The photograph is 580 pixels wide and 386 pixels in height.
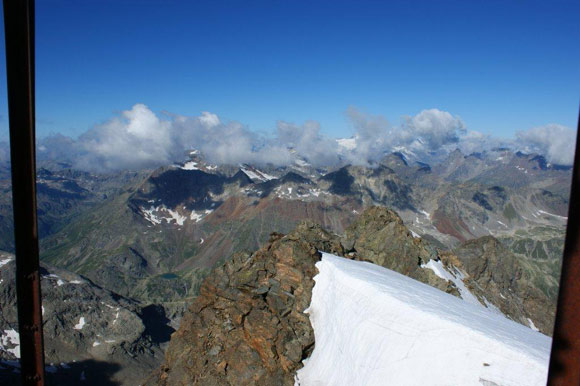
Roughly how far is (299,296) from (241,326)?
535 cm

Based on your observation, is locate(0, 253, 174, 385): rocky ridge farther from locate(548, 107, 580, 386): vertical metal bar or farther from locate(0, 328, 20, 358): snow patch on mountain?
locate(548, 107, 580, 386): vertical metal bar

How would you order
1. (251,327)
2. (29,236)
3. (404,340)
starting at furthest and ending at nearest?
(251,327)
(404,340)
(29,236)

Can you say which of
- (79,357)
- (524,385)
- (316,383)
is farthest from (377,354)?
(79,357)

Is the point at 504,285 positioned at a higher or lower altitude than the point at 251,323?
lower

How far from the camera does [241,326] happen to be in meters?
27.3

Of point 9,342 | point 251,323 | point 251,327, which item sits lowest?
point 9,342

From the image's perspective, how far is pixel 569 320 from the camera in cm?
263

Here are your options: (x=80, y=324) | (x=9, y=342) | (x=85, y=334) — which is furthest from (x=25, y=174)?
(x=80, y=324)

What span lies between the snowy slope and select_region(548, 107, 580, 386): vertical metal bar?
51.8ft

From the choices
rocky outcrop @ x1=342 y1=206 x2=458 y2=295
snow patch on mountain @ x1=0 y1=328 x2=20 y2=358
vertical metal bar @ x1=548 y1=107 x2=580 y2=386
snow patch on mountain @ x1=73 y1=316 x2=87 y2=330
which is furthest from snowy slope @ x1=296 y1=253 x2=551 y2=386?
snow patch on mountain @ x1=73 y1=316 x2=87 y2=330

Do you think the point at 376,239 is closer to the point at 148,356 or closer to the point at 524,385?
the point at 524,385

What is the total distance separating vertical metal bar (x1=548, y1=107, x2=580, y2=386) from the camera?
8.21ft

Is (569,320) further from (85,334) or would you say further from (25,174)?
(85,334)

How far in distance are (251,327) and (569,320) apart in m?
26.6
